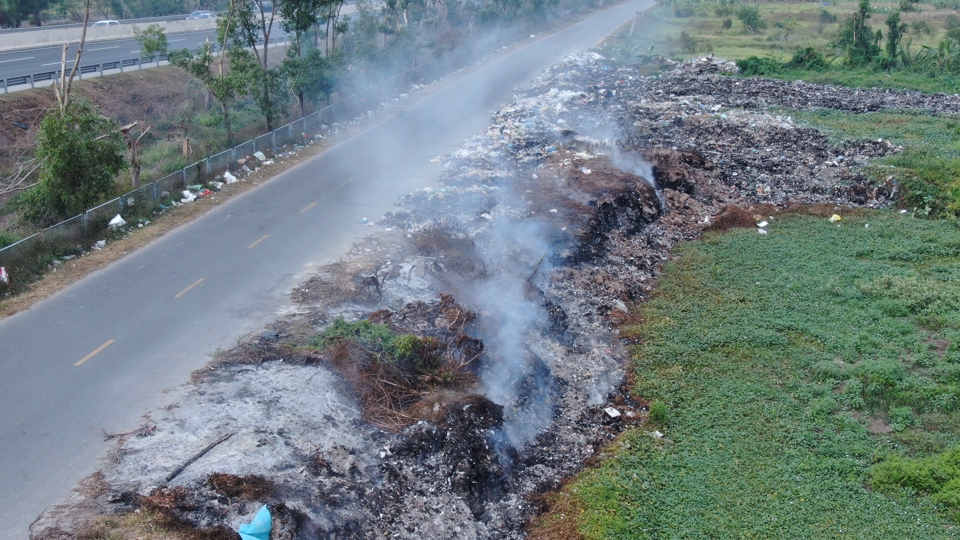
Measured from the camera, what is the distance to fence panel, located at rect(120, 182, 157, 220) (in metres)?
15.0

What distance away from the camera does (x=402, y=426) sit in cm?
871

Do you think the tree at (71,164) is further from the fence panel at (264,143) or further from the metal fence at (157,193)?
the fence panel at (264,143)

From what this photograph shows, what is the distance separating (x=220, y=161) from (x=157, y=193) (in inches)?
94.0

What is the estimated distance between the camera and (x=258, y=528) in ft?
22.4

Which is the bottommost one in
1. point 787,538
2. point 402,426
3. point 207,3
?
point 787,538

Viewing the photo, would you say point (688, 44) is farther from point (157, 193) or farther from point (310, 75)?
point (157, 193)

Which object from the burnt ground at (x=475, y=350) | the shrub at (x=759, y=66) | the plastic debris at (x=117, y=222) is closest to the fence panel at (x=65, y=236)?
the plastic debris at (x=117, y=222)

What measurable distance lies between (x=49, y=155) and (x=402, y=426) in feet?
31.8

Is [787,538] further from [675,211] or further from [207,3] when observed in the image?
[207,3]

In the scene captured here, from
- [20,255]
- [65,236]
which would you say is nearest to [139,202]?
[65,236]

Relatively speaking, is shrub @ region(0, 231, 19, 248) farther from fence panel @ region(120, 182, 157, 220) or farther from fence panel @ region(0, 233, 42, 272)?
fence panel @ region(120, 182, 157, 220)

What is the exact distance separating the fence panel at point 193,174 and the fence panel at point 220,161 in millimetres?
273

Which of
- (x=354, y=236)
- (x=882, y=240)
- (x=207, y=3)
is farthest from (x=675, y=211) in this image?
(x=207, y=3)

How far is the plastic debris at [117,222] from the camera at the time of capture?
1445 centimetres
